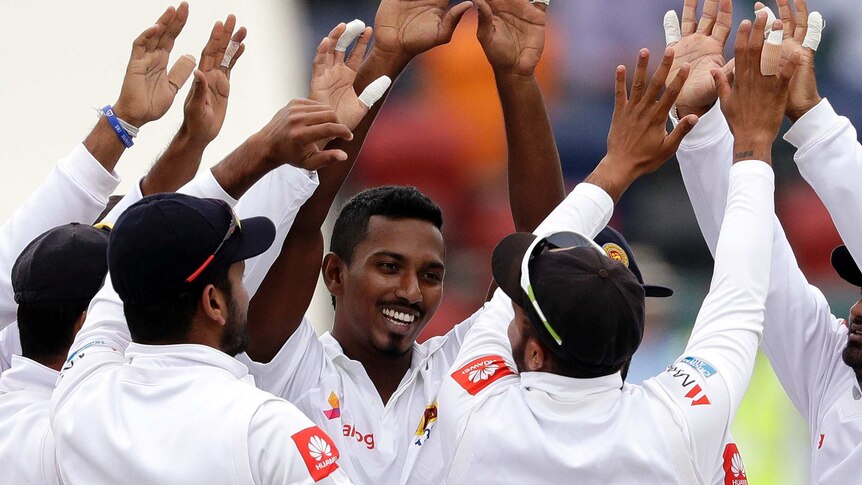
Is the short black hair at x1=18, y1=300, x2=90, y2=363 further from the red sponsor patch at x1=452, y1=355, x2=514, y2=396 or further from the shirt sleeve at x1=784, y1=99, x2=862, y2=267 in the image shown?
the shirt sleeve at x1=784, y1=99, x2=862, y2=267

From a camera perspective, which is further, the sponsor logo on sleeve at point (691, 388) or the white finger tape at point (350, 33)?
the white finger tape at point (350, 33)

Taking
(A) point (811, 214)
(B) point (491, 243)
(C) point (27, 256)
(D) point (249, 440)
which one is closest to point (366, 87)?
(C) point (27, 256)

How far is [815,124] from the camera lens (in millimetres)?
2123

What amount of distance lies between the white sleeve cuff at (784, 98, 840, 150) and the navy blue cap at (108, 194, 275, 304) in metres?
1.15

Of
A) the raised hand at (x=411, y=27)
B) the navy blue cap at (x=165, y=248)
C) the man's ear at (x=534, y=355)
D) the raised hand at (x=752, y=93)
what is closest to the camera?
the navy blue cap at (x=165, y=248)

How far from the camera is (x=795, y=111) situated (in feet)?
7.05

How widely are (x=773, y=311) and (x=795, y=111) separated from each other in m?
0.48

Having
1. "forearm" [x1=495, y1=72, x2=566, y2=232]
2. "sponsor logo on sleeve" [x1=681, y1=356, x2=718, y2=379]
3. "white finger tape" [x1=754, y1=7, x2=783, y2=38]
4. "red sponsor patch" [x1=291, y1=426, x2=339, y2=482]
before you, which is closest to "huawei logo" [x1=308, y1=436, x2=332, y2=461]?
"red sponsor patch" [x1=291, y1=426, x2=339, y2=482]

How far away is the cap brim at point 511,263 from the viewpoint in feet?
5.87

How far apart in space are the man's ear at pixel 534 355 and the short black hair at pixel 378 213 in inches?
30.6

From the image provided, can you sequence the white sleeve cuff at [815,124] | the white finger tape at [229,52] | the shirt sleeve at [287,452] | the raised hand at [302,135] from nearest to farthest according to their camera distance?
the shirt sleeve at [287,452]
the raised hand at [302,135]
the white sleeve cuff at [815,124]
the white finger tape at [229,52]

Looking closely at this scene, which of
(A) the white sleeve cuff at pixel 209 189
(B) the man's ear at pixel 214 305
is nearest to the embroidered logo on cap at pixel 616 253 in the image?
(A) the white sleeve cuff at pixel 209 189

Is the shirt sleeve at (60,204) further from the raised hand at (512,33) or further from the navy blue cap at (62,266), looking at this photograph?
the raised hand at (512,33)

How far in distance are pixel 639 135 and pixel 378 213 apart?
2.23 ft
